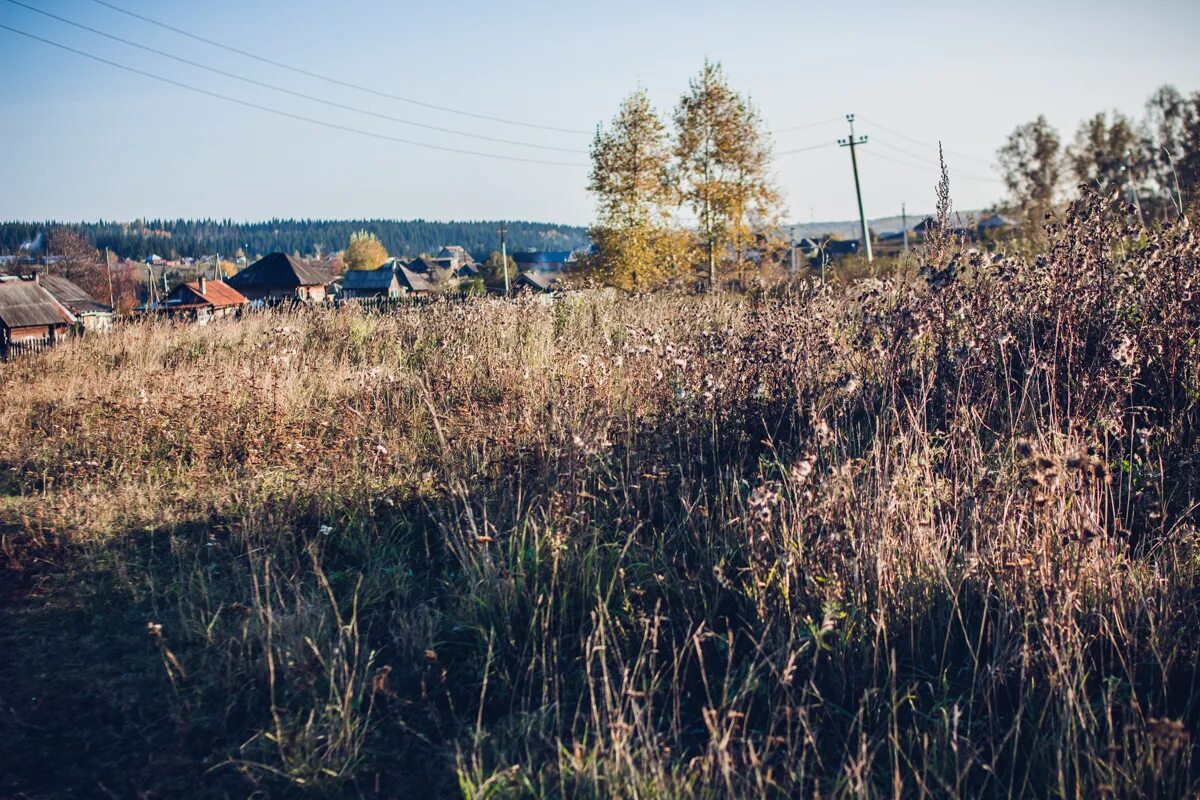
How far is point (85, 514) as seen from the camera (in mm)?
4316

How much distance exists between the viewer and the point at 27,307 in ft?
111

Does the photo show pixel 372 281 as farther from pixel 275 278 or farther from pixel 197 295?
pixel 197 295

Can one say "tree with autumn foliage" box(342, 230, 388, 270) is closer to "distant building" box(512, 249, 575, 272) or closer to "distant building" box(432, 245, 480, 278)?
"distant building" box(432, 245, 480, 278)

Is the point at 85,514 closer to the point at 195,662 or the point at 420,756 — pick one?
the point at 195,662

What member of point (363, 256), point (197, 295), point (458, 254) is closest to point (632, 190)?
point (197, 295)

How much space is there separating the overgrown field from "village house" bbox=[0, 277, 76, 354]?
34208mm

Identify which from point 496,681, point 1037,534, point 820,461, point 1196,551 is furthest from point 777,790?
point 1196,551

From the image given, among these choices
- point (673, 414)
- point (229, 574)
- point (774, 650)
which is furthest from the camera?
point (673, 414)

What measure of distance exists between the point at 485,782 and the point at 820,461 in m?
2.14

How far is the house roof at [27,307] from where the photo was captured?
1288 inches

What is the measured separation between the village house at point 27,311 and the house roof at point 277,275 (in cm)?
3349

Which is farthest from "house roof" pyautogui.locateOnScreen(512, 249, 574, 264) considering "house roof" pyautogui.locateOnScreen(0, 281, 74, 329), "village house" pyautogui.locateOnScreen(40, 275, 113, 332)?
"house roof" pyautogui.locateOnScreen(0, 281, 74, 329)

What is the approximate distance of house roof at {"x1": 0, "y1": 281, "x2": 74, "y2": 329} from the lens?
3272 centimetres

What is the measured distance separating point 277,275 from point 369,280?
1837cm
